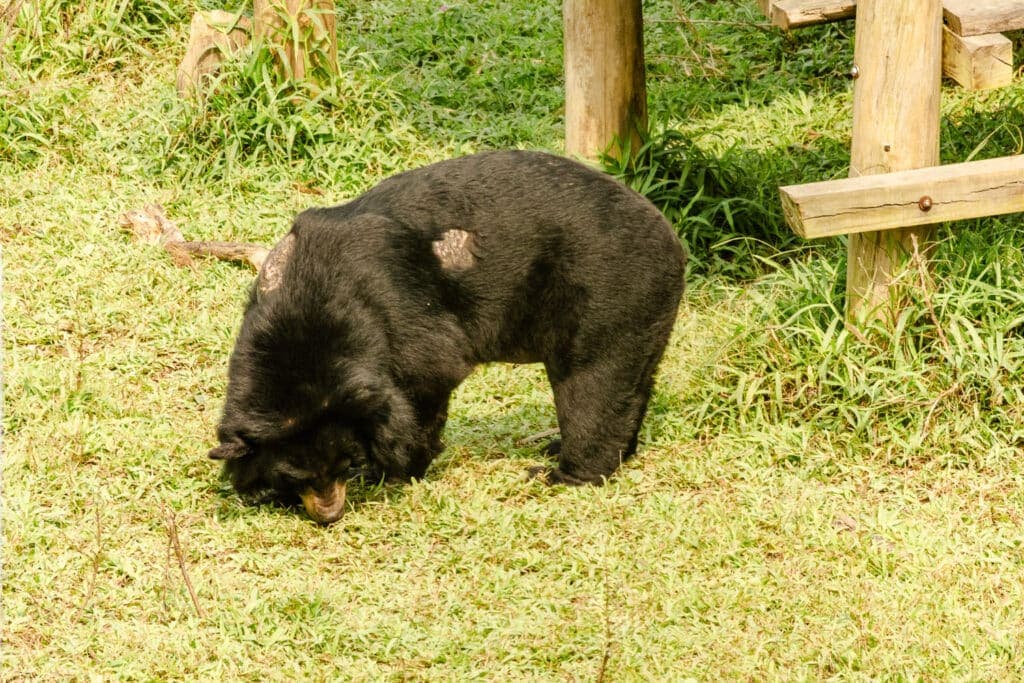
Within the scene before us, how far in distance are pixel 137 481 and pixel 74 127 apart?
10.3 feet

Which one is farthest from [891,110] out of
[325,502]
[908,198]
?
[325,502]

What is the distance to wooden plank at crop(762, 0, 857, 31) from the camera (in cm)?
537

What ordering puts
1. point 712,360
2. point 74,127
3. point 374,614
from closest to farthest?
point 374,614
point 712,360
point 74,127

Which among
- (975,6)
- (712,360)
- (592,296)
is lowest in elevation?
(712,360)

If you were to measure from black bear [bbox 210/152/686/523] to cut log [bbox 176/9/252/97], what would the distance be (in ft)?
8.98

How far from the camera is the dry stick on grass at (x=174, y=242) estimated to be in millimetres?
6371

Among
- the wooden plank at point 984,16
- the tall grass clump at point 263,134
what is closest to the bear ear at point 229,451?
the tall grass clump at point 263,134

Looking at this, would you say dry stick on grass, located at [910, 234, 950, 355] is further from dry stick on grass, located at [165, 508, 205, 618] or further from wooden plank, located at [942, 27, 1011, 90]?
dry stick on grass, located at [165, 508, 205, 618]

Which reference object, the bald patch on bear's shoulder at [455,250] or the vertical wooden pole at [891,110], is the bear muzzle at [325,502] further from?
the vertical wooden pole at [891,110]

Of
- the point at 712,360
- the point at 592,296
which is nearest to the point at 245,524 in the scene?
the point at 592,296

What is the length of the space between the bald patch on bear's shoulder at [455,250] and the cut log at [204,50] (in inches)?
120

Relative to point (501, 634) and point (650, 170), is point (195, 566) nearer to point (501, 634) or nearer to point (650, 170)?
point (501, 634)

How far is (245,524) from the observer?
4559 mm

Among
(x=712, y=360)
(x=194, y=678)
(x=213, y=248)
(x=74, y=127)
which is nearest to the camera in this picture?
(x=194, y=678)
